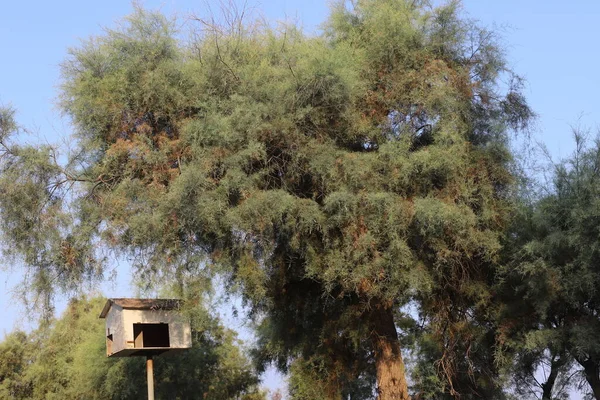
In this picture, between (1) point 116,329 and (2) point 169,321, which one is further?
(1) point 116,329

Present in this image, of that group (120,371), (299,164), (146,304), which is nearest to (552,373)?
(299,164)

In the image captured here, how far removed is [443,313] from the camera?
46.9 feet

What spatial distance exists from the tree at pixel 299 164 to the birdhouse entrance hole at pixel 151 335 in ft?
6.04

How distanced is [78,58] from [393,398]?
7.79 m

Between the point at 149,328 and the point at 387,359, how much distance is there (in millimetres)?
4295

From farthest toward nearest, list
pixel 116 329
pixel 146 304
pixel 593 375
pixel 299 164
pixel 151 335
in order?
pixel 593 375, pixel 116 329, pixel 151 335, pixel 146 304, pixel 299 164

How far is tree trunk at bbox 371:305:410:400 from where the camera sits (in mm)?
13375

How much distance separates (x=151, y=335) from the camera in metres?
14.3

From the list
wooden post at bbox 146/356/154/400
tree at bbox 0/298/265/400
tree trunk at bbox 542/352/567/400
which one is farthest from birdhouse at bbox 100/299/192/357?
tree trunk at bbox 542/352/567/400

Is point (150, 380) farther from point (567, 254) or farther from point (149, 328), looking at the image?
point (567, 254)

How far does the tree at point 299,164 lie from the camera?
12.4 metres

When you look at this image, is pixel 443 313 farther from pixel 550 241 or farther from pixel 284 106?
pixel 284 106

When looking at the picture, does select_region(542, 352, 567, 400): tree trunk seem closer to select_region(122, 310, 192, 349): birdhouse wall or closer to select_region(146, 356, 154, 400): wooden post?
select_region(122, 310, 192, 349): birdhouse wall

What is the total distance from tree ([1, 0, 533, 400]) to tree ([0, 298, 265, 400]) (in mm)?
6090
